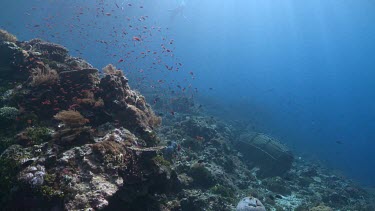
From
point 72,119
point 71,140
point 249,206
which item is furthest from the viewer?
point 249,206

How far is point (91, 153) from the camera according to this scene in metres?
6.79

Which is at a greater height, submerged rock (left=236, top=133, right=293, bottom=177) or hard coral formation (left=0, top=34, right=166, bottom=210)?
submerged rock (left=236, top=133, right=293, bottom=177)

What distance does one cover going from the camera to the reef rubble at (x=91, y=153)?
5797mm

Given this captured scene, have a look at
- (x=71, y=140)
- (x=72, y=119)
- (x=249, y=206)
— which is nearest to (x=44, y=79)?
(x=72, y=119)

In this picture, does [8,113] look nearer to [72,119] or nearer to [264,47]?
[72,119]

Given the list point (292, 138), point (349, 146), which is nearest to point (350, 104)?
point (349, 146)

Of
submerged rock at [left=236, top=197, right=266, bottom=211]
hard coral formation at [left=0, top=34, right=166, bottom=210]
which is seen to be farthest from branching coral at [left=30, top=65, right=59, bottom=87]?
submerged rock at [left=236, top=197, right=266, bottom=211]

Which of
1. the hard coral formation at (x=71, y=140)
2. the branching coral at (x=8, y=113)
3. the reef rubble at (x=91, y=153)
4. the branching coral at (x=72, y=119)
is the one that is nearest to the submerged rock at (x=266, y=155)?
the reef rubble at (x=91, y=153)

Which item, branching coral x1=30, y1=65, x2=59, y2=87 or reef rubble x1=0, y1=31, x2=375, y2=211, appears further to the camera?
branching coral x1=30, y1=65, x2=59, y2=87

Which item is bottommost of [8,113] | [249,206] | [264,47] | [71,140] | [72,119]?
[71,140]

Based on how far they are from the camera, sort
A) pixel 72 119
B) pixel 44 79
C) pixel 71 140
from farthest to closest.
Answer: pixel 44 79 < pixel 72 119 < pixel 71 140

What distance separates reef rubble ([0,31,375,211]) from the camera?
5.80 metres

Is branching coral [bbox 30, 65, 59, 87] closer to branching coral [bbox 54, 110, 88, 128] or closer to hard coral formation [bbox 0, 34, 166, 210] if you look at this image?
hard coral formation [bbox 0, 34, 166, 210]

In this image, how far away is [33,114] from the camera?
29.4 ft
